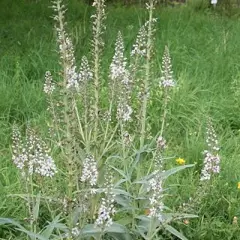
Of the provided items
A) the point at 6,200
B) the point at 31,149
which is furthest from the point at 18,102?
the point at 31,149

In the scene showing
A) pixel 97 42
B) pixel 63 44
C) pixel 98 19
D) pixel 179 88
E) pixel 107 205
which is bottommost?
pixel 107 205

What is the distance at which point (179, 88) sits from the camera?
5086mm

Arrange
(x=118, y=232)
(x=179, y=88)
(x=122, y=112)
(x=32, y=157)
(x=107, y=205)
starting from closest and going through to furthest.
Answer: (x=107, y=205) → (x=32, y=157) → (x=118, y=232) → (x=122, y=112) → (x=179, y=88)

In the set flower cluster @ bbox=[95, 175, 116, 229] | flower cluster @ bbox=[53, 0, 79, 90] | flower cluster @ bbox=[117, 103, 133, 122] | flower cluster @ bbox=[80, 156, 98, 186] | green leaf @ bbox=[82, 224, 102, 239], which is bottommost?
green leaf @ bbox=[82, 224, 102, 239]

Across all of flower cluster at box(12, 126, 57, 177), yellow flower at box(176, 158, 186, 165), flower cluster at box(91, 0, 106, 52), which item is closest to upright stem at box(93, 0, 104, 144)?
flower cluster at box(91, 0, 106, 52)

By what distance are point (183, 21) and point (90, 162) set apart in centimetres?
558

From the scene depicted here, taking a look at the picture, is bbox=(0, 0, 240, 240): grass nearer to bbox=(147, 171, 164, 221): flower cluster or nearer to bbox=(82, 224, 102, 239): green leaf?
bbox=(82, 224, 102, 239): green leaf

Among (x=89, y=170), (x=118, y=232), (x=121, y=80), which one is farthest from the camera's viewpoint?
(x=121, y=80)

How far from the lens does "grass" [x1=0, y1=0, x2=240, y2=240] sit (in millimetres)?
3488

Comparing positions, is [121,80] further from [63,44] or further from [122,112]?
[63,44]

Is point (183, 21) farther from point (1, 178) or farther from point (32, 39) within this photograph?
point (1, 178)

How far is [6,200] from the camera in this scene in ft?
11.0

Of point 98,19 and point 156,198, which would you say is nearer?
point 156,198

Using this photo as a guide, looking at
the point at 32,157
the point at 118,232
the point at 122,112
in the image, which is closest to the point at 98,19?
the point at 122,112
